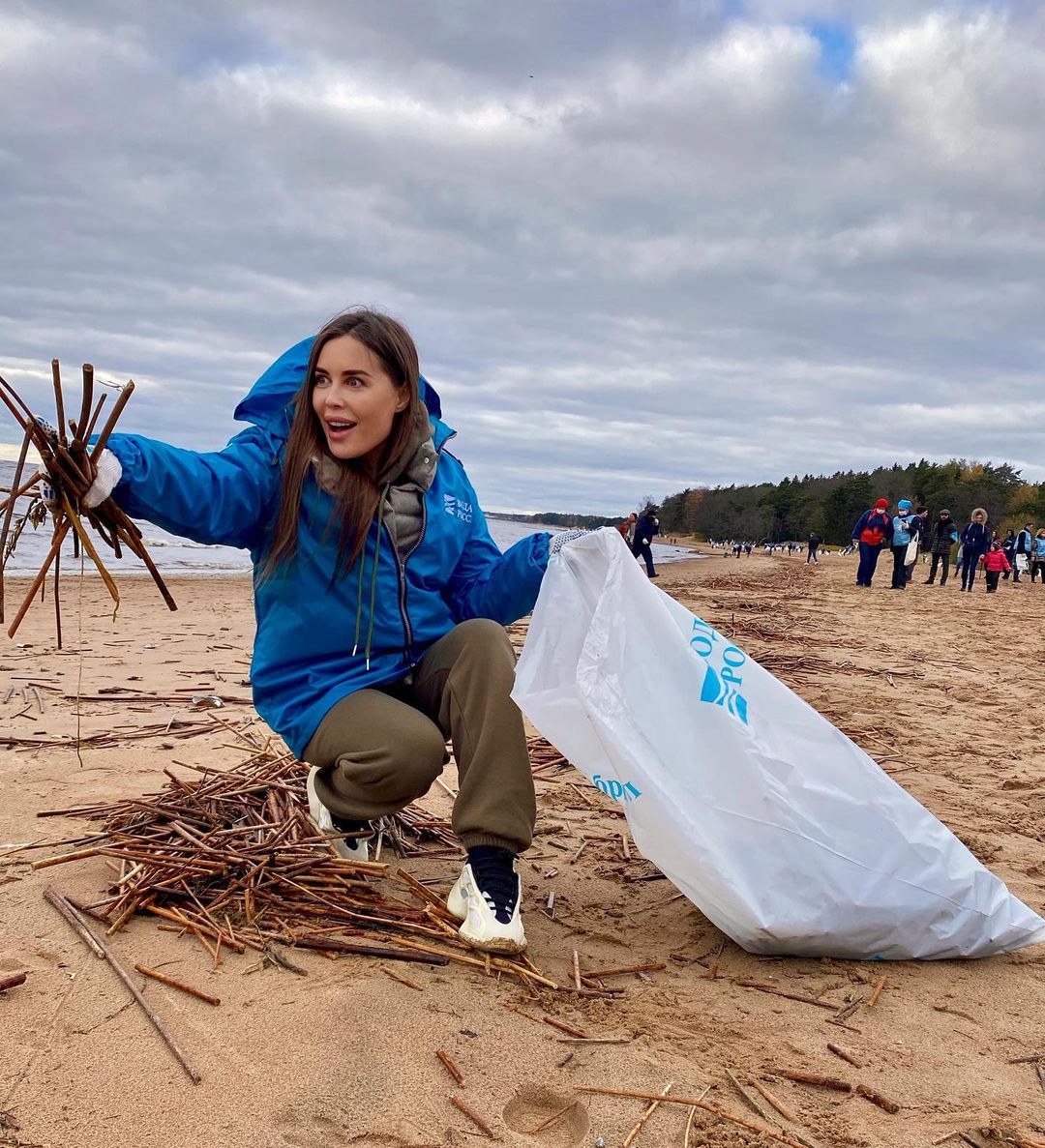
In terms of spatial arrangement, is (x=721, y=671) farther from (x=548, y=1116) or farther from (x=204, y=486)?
(x=204, y=486)

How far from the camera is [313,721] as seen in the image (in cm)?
226

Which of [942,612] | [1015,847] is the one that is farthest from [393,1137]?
[942,612]

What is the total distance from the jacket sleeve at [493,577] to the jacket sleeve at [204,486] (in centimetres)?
60

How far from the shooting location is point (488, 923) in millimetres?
1982

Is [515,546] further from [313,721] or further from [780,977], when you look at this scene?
[780,977]

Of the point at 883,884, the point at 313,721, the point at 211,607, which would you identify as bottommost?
the point at 211,607

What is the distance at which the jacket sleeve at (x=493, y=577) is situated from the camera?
95.0 inches

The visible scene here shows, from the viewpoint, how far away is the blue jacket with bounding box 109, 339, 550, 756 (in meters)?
2.23

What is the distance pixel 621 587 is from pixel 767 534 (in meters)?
85.2

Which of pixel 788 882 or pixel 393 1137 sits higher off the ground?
pixel 788 882

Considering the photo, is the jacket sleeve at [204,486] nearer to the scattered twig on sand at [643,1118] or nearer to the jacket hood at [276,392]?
the jacket hood at [276,392]

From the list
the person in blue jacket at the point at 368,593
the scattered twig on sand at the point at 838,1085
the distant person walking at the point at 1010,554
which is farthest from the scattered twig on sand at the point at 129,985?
the distant person walking at the point at 1010,554

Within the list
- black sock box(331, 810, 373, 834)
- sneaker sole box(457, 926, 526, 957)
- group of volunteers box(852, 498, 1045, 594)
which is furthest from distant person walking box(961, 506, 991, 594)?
sneaker sole box(457, 926, 526, 957)

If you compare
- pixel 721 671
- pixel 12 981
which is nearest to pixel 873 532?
pixel 721 671
